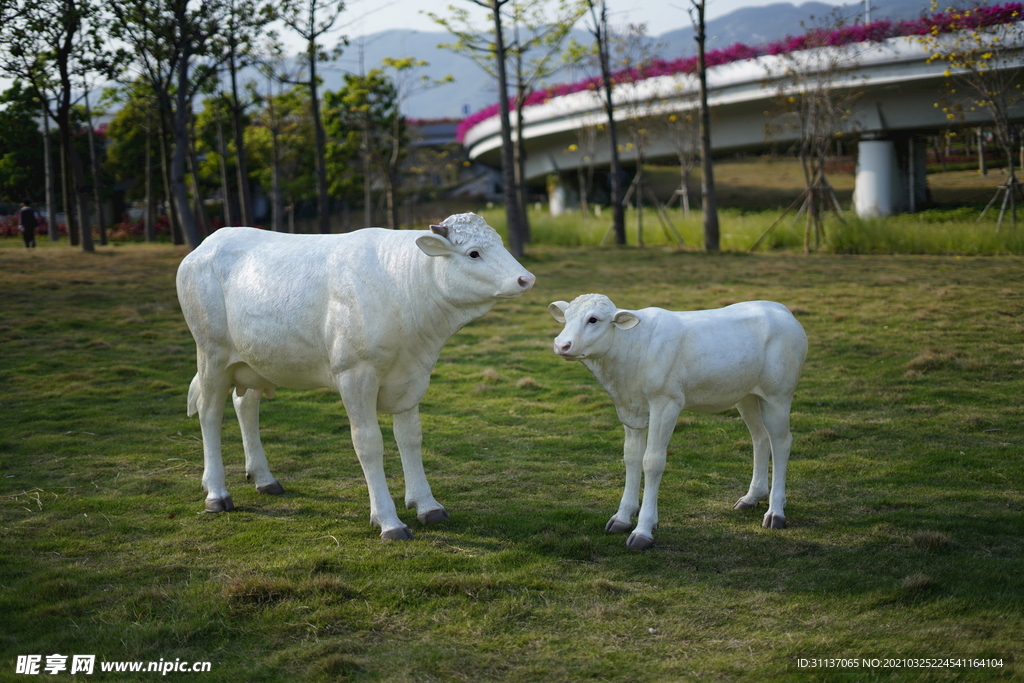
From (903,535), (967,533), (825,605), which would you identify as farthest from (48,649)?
(967,533)

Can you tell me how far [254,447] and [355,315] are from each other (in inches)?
73.2

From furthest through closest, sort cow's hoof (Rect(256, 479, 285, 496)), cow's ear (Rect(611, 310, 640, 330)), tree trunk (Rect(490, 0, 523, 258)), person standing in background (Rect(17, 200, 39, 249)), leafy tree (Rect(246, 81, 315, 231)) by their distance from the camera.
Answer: leafy tree (Rect(246, 81, 315, 231))
person standing in background (Rect(17, 200, 39, 249))
tree trunk (Rect(490, 0, 523, 258))
cow's hoof (Rect(256, 479, 285, 496))
cow's ear (Rect(611, 310, 640, 330))

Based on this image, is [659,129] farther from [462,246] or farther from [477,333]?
[462,246]

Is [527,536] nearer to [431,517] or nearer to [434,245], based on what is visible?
[431,517]

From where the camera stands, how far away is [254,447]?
6945mm

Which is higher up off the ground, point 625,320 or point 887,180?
point 887,180

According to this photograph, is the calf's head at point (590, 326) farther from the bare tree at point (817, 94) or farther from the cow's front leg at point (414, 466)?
the bare tree at point (817, 94)

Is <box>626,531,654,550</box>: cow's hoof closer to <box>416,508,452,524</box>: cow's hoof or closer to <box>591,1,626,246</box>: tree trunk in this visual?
<box>416,508,452,524</box>: cow's hoof

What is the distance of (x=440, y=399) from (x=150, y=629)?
18.7 feet

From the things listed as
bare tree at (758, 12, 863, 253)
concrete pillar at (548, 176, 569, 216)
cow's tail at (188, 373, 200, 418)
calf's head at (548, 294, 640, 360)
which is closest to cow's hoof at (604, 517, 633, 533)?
calf's head at (548, 294, 640, 360)

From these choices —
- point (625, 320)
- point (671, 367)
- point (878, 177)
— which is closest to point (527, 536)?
point (671, 367)

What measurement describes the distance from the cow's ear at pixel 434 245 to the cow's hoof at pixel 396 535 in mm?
1871

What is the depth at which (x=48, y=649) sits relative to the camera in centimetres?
430

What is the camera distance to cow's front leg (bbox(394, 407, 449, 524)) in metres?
6.15
